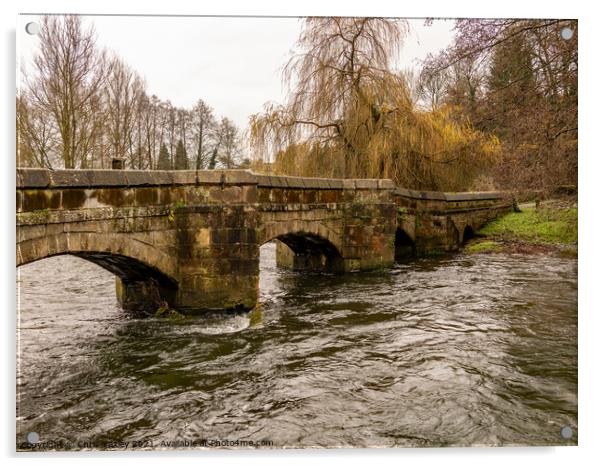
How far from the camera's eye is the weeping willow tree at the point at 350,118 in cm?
1078

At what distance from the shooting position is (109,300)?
7.80 m

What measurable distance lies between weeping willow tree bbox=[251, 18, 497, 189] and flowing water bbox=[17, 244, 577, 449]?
464 centimetres

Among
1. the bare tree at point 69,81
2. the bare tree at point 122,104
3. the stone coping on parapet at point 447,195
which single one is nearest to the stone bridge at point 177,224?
the bare tree at point 69,81

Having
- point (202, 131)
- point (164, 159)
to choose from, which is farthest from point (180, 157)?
point (202, 131)

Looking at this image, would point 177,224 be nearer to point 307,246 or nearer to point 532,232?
point 307,246

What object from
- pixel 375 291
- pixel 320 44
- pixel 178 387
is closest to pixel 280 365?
pixel 178 387

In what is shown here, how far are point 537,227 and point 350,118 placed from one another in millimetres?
4754

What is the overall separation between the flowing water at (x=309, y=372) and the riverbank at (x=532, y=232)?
625 millimetres

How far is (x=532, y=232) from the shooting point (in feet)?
37.6

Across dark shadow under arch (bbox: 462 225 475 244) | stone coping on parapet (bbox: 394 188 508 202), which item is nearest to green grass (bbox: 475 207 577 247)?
dark shadow under arch (bbox: 462 225 475 244)

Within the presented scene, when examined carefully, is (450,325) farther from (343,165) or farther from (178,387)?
(343,165)

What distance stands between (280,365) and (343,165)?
25.1ft

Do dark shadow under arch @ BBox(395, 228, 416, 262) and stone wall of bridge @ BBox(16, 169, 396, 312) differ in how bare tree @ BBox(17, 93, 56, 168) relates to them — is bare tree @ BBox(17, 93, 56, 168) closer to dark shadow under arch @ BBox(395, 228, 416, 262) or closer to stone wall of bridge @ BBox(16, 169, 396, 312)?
stone wall of bridge @ BBox(16, 169, 396, 312)

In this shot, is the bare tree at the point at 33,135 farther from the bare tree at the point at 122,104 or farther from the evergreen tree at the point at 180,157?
the evergreen tree at the point at 180,157
